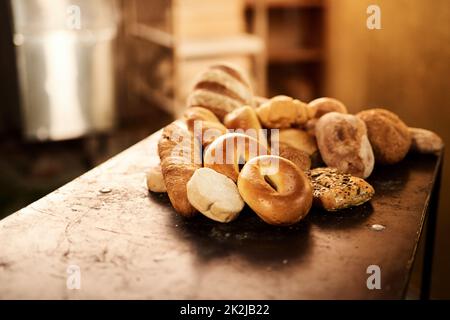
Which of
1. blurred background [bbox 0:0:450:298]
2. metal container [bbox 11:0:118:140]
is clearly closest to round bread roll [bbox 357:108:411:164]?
blurred background [bbox 0:0:450:298]

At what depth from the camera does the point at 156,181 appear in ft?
5.29

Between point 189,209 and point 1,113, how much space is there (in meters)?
3.68

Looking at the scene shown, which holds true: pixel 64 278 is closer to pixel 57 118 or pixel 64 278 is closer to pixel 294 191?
pixel 294 191

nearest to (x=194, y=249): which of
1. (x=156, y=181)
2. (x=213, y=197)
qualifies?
(x=213, y=197)

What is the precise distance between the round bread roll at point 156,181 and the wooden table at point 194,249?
0.03m

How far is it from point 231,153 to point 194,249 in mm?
327

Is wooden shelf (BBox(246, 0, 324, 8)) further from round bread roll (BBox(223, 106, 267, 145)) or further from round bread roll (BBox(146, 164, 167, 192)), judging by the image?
round bread roll (BBox(146, 164, 167, 192))

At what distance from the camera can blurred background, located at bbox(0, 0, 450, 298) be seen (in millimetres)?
4098

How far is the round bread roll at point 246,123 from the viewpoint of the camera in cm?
170

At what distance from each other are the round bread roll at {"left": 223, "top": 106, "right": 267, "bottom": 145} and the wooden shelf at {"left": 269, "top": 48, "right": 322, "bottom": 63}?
2896mm

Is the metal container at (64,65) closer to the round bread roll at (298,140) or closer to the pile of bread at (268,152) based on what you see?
the pile of bread at (268,152)

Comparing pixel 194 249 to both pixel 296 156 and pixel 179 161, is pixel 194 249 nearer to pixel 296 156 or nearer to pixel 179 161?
pixel 179 161

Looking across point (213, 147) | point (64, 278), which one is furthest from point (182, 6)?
point (64, 278)

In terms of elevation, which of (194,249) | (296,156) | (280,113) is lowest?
(194,249)
